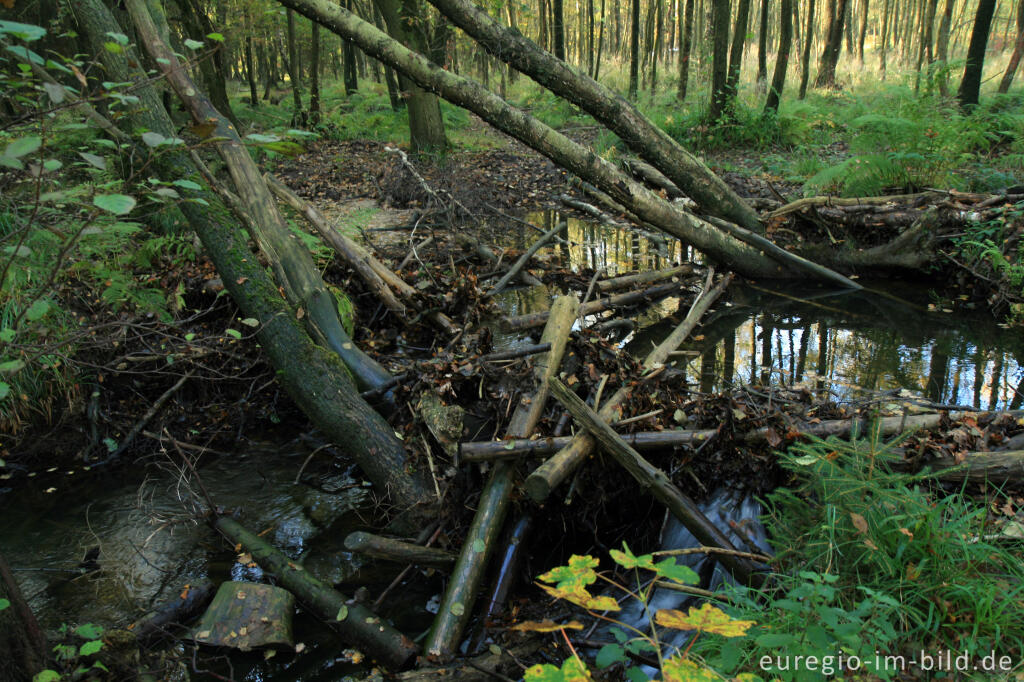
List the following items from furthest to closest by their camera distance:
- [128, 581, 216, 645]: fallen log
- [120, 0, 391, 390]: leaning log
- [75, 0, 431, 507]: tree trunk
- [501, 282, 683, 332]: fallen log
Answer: [501, 282, 683, 332]: fallen log < [120, 0, 391, 390]: leaning log < [75, 0, 431, 507]: tree trunk < [128, 581, 216, 645]: fallen log

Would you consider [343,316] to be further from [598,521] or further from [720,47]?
[720,47]

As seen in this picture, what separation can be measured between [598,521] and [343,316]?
3.01 m

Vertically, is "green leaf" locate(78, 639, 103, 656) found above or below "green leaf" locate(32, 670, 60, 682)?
above

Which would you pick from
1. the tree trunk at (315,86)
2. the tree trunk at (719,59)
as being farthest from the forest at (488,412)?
the tree trunk at (315,86)

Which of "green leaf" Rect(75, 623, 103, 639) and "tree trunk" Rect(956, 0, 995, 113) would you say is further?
"tree trunk" Rect(956, 0, 995, 113)

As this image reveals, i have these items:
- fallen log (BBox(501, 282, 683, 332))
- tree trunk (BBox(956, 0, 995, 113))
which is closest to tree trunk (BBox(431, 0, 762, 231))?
fallen log (BBox(501, 282, 683, 332))

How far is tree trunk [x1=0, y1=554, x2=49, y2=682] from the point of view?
8.03 ft

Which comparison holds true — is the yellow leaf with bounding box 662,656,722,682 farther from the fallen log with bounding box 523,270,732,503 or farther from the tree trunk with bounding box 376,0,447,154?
the tree trunk with bounding box 376,0,447,154

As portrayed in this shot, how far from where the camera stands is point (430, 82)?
20.2 ft

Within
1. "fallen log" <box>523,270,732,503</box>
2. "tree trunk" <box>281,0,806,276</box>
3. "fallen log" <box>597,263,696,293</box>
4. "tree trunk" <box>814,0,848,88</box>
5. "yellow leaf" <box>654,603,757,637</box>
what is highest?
"tree trunk" <box>814,0,848,88</box>

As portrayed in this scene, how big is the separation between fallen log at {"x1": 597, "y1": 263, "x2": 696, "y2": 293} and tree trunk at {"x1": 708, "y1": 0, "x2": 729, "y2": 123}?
8.04 metres

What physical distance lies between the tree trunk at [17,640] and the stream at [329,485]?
716 mm

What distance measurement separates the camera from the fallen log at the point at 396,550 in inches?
128

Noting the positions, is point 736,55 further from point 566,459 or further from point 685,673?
point 685,673
